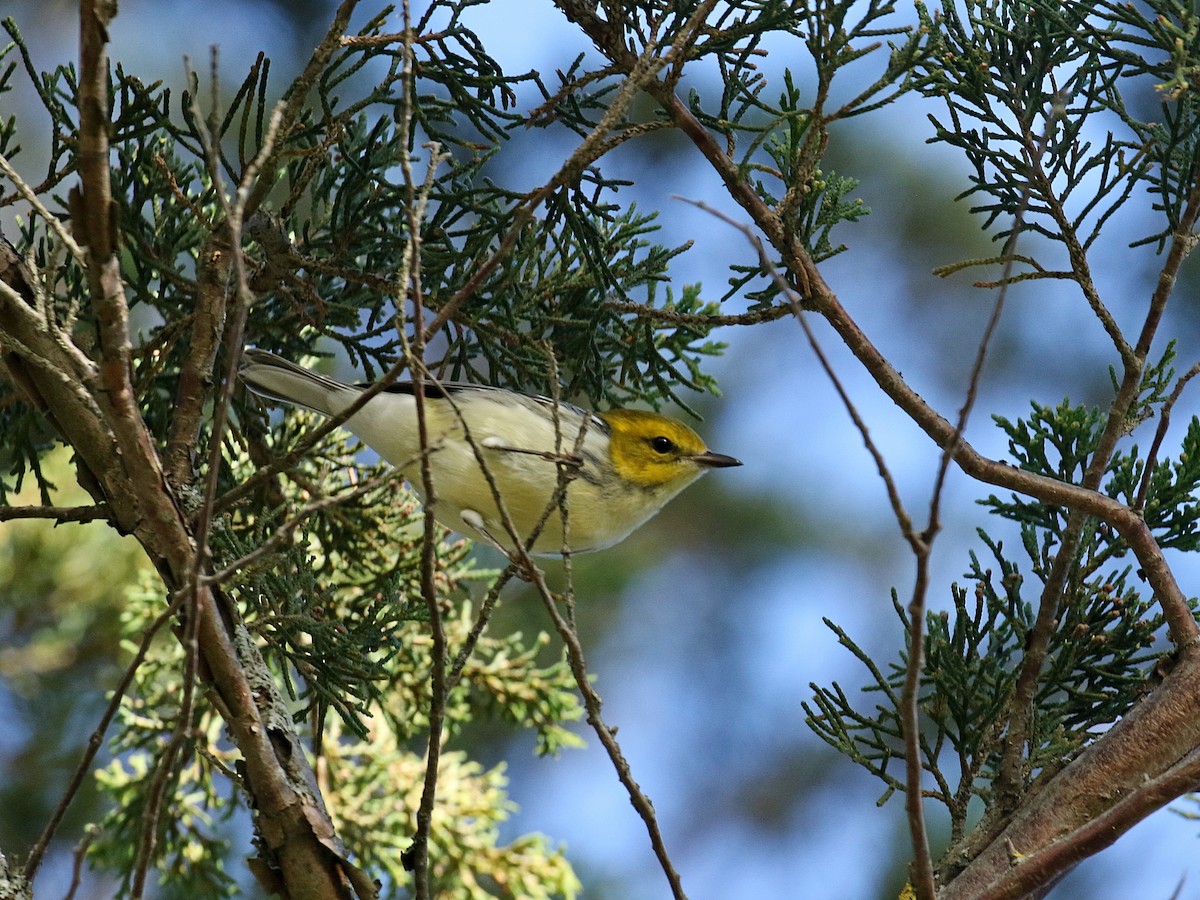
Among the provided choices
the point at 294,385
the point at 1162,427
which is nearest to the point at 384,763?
the point at 294,385

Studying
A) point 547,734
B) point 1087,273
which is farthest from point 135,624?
point 1087,273

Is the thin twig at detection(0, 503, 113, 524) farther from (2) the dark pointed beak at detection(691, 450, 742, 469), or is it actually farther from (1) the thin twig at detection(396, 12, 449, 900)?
(2) the dark pointed beak at detection(691, 450, 742, 469)

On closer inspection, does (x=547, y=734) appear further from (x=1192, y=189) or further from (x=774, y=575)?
(x=774, y=575)

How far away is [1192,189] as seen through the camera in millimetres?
2539

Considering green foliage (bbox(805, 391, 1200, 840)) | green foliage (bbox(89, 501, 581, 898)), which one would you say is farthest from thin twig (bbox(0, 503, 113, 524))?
green foliage (bbox(805, 391, 1200, 840))

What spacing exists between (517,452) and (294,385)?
2.33ft

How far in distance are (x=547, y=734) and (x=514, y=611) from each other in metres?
1.05

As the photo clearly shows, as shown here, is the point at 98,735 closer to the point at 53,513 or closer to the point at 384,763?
the point at 53,513

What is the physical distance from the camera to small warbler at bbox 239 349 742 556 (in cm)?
327

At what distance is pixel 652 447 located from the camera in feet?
12.5

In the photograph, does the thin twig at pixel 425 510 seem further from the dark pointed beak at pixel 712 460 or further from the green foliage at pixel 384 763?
the dark pointed beak at pixel 712 460

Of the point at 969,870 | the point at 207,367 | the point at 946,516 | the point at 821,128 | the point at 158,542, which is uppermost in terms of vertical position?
the point at 946,516

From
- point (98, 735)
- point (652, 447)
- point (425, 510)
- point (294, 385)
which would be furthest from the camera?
point (652, 447)

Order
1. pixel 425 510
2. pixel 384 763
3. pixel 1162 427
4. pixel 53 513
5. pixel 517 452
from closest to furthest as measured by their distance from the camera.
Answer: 1. pixel 425 510
2. pixel 1162 427
3. pixel 53 513
4. pixel 517 452
5. pixel 384 763
